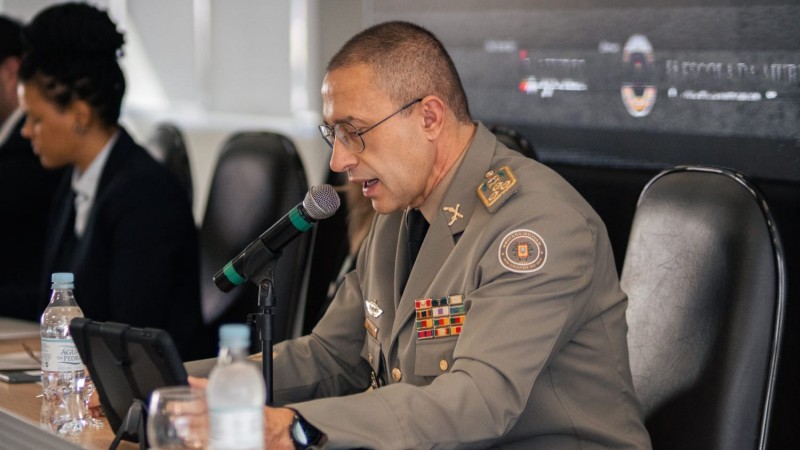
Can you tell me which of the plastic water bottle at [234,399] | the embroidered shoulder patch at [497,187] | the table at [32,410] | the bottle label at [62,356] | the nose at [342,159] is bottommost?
the table at [32,410]

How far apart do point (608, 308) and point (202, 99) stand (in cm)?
367

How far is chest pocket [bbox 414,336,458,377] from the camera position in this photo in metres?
1.86

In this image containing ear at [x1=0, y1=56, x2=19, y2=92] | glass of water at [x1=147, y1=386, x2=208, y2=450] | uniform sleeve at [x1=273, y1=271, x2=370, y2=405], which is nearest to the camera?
glass of water at [x1=147, y1=386, x2=208, y2=450]

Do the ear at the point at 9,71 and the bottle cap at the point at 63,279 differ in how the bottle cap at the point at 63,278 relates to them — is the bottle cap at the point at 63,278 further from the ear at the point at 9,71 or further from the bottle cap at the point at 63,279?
the ear at the point at 9,71

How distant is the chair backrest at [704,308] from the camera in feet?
6.24

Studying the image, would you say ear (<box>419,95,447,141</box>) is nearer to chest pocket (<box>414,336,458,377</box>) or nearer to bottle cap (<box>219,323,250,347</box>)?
chest pocket (<box>414,336,458,377</box>)

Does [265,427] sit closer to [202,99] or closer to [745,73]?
[745,73]

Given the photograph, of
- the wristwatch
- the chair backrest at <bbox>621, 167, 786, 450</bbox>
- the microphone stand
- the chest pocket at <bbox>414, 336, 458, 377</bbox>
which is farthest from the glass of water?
the chair backrest at <bbox>621, 167, 786, 450</bbox>

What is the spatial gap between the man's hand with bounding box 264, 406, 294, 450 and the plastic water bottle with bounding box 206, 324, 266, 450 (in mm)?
270

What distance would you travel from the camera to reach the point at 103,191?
3.00 metres

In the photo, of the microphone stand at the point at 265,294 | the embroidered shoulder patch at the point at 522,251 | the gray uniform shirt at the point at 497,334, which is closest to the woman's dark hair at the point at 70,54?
the gray uniform shirt at the point at 497,334

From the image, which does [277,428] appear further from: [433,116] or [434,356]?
[433,116]

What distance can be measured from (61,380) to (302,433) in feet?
1.95

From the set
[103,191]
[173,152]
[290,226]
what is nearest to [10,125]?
[173,152]
